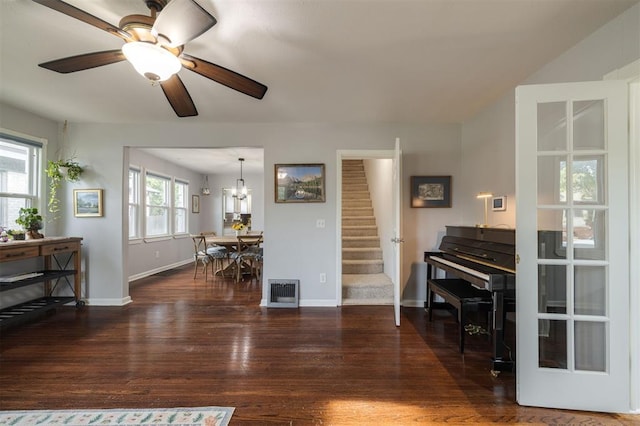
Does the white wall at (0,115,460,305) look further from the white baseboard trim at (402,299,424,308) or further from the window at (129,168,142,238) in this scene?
the window at (129,168,142,238)

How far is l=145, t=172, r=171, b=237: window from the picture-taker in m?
5.56

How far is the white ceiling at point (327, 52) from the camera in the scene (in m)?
1.58

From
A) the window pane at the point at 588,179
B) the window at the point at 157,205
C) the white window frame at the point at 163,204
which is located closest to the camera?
the window pane at the point at 588,179

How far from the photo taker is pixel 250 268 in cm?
530

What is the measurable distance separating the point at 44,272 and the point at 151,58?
3464 millimetres

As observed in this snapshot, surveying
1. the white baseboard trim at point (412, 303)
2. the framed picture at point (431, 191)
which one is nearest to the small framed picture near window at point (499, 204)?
the framed picture at point (431, 191)

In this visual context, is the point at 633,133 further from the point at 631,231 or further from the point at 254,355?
the point at 254,355

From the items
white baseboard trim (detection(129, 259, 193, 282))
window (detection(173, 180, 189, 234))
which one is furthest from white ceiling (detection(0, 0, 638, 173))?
window (detection(173, 180, 189, 234))

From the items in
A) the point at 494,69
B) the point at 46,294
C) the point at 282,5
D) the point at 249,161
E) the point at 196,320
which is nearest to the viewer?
the point at 282,5

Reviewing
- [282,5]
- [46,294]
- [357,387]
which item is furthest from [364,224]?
[46,294]

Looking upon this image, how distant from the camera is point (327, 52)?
1.98 m

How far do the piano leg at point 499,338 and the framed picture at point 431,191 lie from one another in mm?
1741

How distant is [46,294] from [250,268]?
2.88 meters

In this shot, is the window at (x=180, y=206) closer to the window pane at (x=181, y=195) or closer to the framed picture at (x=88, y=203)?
the window pane at (x=181, y=195)
